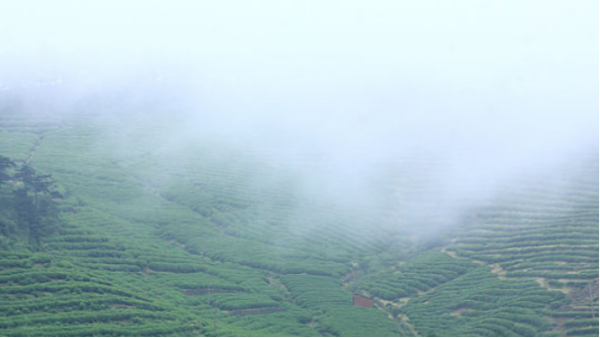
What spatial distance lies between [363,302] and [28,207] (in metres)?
22.3

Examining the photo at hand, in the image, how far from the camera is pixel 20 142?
7056 centimetres

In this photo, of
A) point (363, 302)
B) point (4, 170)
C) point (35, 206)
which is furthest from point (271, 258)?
point (4, 170)

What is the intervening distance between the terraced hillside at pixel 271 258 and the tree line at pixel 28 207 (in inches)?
40.0

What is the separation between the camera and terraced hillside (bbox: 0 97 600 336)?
37469 mm

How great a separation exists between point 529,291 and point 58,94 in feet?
244

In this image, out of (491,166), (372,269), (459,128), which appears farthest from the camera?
(459,128)

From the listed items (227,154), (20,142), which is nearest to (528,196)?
(227,154)

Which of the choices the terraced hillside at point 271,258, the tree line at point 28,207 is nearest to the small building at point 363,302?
the terraced hillside at point 271,258

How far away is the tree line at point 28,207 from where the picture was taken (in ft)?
157

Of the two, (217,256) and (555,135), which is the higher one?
(555,135)

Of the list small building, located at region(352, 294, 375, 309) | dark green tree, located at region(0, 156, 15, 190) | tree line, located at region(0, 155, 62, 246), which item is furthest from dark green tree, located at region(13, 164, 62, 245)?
small building, located at region(352, 294, 375, 309)

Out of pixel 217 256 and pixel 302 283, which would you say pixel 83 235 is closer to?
pixel 217 256

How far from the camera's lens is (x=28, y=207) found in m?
49.5

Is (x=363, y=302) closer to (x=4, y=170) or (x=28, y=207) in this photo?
(x=28, y=207)
